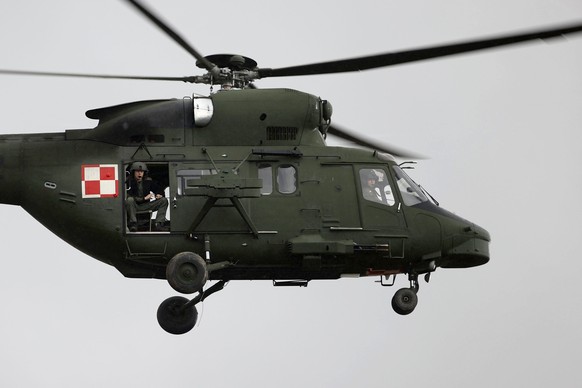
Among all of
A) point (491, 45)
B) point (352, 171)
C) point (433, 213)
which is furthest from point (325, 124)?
point (491, 45)

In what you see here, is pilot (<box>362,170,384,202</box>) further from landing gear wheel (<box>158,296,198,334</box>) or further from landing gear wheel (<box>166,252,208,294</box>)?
landing gear wheel (<box>158,296,198,334</box>)

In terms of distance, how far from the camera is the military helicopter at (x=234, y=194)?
18.2 m

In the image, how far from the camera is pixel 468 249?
62.9 ft

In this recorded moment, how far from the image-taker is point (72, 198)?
1834 centimetres

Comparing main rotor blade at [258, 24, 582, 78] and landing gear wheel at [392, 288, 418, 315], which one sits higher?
main rotor blade at [258, 24, 582, 78]

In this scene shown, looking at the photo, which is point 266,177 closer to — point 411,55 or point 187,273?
point 187,273

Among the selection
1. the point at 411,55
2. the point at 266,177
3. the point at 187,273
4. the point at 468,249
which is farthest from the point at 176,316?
the point at 411,55

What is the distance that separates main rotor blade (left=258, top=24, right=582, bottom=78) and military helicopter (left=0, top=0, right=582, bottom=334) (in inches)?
1.4

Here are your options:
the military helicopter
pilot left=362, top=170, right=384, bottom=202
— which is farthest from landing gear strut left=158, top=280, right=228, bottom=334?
pilot left=362, top=170, right=384, bottom=202

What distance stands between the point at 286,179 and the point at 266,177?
12.3 inches

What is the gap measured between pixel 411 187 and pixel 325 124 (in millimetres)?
1719

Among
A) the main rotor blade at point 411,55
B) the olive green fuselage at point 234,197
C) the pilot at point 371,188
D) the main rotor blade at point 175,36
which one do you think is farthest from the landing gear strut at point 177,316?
the main rotor blade at point 411,55

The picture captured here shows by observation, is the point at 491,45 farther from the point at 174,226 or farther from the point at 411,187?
the point at 174,226

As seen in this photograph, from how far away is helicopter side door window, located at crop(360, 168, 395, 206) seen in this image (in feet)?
62.0
